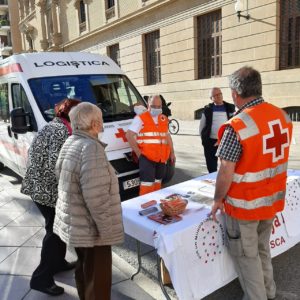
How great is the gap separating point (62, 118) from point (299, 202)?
8.23ft

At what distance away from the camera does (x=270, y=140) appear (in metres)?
2.40

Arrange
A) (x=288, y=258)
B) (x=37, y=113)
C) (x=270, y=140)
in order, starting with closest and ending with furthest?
1. (x=270, y=140)
2. (x=288, y=258)
3. (x=37, y=113)

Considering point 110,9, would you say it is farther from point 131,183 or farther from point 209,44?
point 131,183

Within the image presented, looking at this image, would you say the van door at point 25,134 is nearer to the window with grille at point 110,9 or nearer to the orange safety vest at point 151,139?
the orange safety vest at point 151,139

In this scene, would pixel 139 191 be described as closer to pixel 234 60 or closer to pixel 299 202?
pixel 299 202

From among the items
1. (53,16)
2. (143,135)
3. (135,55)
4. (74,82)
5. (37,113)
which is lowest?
(143,135)

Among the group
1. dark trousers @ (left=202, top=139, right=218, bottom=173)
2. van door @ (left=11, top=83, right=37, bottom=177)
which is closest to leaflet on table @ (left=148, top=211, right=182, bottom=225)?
dark trousers @ (left=202, top=139, right=218, bottom=173)

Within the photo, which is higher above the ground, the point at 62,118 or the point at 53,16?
the point at 53,16

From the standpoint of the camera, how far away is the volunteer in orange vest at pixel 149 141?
4590 millimetres

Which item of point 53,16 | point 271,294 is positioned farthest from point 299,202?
point 53,16

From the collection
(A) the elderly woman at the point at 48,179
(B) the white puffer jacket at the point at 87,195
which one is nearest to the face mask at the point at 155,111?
(A) the elderly woman at the point at 48,179

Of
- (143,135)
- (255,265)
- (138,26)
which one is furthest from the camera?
(138,26)

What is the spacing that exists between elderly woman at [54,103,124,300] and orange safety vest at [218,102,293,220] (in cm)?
86

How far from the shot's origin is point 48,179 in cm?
286
